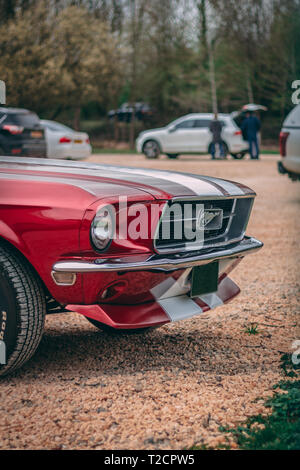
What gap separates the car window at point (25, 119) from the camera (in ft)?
45.8

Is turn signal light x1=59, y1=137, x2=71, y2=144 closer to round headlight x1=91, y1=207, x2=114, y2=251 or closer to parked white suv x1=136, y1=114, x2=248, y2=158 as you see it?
parked white suv x1=136, y1=114, x2=248, y2=158

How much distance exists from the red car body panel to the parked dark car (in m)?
6.42

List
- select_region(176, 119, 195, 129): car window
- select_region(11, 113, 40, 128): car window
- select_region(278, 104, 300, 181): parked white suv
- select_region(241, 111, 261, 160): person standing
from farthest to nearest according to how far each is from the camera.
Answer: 1. select_region(176, 119, 195, 129): car window
2. select_region(241, 111, 261, 160): person standing
3. select_region(11, 113, 40, 128): car window
4. select_region(278, 104, 300, 181): parked white suv

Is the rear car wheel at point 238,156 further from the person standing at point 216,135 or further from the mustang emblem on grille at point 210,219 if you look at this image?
the mustang emblem on grille at point 210,219

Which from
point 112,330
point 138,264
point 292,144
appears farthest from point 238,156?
point 138,264

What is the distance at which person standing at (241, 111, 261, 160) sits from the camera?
21.8m

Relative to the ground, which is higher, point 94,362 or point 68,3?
point 68,3

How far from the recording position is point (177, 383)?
350 centimetres

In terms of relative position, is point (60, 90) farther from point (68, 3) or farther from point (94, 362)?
point (94, 362)

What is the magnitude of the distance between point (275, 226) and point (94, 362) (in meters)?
6.02

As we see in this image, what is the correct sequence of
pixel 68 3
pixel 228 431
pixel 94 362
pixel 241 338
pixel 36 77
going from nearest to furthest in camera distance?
pixel 228 431, pixel 94 362, pixel 241 338, pixel 36 77, pixel 68 3

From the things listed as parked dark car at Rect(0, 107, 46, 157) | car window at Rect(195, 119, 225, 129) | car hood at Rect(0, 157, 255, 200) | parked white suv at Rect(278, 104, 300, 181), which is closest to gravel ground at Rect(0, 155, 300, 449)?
car hood at Rect(0, 157, 255, 200)

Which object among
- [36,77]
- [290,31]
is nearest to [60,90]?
[36,77]

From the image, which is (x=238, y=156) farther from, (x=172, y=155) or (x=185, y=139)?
(x=172, y=155)
